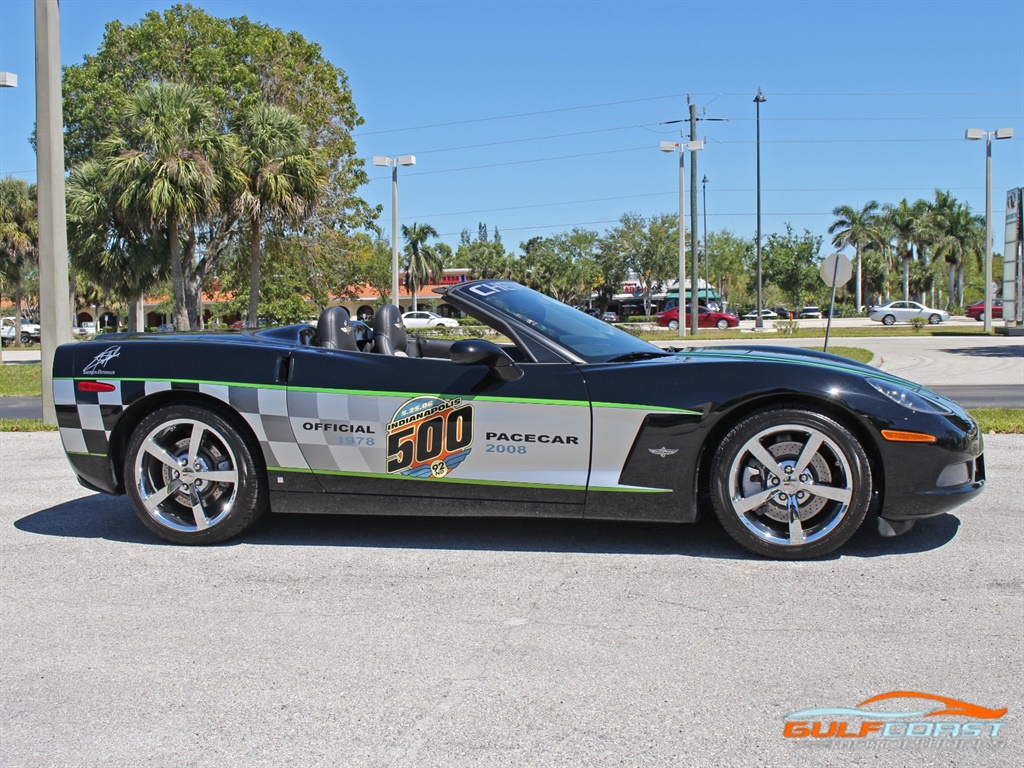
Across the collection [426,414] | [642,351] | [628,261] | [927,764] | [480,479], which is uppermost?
[628,261]

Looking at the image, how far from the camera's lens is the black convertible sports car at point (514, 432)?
3889 millimetres

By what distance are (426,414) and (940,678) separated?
7.58ft

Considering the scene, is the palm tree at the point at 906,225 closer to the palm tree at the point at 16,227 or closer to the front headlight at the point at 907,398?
the palm tree at the point at 16,227

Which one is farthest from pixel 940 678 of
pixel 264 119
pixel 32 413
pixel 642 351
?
pixel 264 119

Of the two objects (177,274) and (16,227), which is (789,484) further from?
(16,227)

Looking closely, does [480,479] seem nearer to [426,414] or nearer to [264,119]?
[426,414]

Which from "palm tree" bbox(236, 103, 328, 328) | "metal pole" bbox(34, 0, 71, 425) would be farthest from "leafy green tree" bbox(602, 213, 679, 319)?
"metal pole" bbox(34, 0, 71, 425)

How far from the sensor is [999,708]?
2.56 metres

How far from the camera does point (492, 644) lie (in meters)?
3.12

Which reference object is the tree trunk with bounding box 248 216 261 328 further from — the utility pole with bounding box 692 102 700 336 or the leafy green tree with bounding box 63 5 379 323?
the utility pole with bounding box 692 102 700 336

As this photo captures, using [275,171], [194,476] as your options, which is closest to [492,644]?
[194,476]

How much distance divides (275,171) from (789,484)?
24.6 metres

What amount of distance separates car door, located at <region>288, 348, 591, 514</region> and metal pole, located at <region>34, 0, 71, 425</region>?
5.86 m
